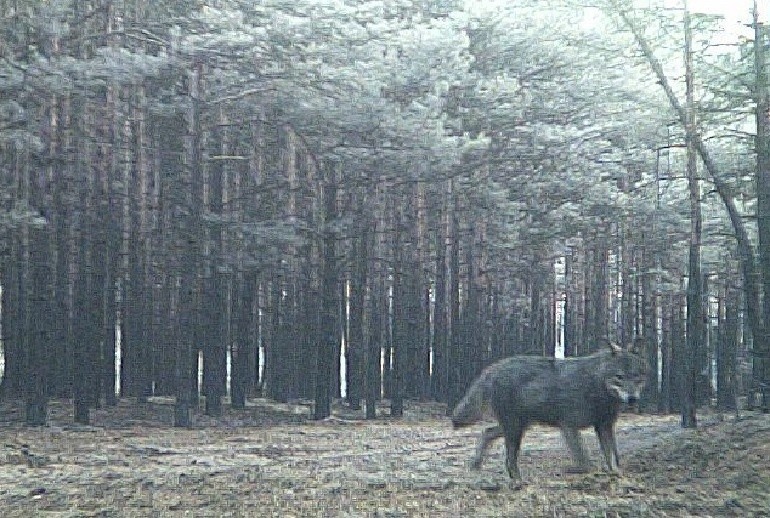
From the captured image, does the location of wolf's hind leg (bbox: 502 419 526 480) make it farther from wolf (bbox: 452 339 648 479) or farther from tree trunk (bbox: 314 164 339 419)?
tree trunk (bbox: 314 164 339 419)

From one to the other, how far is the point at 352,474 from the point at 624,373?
3.53 meters

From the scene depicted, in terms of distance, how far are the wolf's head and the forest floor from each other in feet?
3.02

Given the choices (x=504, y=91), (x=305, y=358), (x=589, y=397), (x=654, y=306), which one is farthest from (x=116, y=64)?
(x=654, y=306)

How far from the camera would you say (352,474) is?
14.9 m

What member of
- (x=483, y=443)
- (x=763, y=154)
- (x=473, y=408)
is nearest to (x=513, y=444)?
(x=473, y=408)

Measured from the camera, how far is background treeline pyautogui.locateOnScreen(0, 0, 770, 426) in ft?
69.8

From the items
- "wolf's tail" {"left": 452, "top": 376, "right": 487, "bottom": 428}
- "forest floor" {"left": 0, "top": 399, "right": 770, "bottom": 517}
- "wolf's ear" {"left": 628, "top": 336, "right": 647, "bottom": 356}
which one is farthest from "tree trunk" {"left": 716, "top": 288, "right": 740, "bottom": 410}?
"wolf's tail" {"left": 452, "top": 376, "right": 487, "bottom": 428}

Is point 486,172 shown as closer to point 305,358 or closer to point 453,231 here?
point 453,231

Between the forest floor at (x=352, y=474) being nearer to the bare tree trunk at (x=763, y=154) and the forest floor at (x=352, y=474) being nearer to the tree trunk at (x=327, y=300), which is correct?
the bare tree trunk at (x=763, y=154)

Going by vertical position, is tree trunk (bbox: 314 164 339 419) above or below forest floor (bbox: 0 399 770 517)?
above

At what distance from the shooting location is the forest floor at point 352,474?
11.4 m

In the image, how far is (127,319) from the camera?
29.4 meters

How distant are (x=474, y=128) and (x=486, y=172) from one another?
3756 millimetres

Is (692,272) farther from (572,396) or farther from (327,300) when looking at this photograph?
(572,396)
